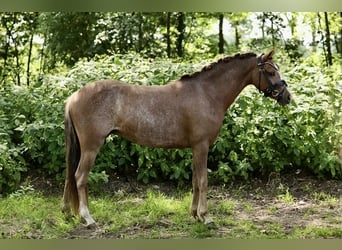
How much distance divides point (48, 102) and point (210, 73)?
205 cm

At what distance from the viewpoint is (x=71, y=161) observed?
3938 millimetres

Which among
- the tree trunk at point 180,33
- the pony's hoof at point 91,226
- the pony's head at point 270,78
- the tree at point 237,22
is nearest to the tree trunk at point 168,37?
the tree trunk at point 180,33

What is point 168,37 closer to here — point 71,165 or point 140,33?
point 140,33

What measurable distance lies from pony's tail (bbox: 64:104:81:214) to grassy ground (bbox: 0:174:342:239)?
0.17 metres

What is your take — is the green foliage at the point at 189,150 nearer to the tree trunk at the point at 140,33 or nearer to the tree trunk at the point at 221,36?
the tree trunk at the point at 140,33

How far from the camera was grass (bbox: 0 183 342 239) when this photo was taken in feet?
12.5

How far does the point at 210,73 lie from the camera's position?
4.05 m

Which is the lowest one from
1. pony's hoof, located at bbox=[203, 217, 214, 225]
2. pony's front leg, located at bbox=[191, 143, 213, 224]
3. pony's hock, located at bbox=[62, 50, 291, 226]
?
pony's hoof, located at bbox=[203, 217, 214, 225]

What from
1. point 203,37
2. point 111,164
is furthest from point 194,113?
point 203,37

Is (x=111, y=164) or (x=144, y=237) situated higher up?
(x=111, y=164)

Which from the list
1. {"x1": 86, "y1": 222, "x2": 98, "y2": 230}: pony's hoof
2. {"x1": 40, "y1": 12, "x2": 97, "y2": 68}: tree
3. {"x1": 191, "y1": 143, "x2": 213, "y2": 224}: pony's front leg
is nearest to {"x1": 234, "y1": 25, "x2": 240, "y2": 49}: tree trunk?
{"x1": 40, "y1": 12, "x2": 97, "y2": 68}: tree

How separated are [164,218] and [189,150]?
1.10 metres

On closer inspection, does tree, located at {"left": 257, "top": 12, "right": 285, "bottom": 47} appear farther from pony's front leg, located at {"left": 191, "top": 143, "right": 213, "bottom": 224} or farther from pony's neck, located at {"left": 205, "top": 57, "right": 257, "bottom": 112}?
pony's front leg, located at {"left": 191, "top": 143, "right": 213, "bottom": 224}
